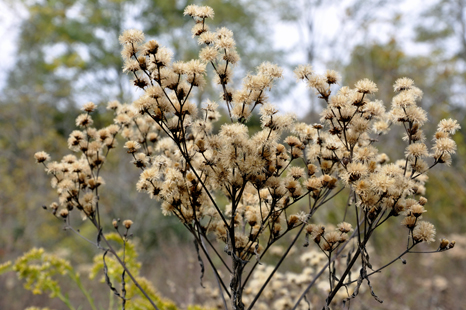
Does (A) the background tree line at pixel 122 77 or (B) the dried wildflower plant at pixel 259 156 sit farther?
(A) the background tree line at pixel 122 77

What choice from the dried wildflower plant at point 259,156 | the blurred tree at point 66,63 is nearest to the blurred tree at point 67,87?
the blurred tree at point 66,63

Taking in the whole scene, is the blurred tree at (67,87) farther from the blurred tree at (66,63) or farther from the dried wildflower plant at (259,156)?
the dried wildflower plant at (259,156)

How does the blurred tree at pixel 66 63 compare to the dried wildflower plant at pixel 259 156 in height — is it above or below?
above

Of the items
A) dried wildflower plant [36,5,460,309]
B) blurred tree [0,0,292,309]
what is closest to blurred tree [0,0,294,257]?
blurred tree [0,0,292,309]

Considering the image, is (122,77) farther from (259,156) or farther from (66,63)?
(259,156)

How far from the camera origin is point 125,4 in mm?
9297

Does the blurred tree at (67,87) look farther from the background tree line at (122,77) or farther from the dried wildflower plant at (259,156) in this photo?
the dried wildflower plant at (259,156)

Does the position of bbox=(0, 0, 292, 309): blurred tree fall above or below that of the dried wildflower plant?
above

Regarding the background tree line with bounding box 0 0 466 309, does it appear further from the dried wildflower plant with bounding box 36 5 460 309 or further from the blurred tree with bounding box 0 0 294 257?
the dried wildflower plant with bounding box 36 5 460 309

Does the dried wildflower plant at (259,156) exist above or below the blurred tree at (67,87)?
below

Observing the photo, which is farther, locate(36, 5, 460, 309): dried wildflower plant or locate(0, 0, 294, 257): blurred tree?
locate(0, 0, 294, 257): blurred tree

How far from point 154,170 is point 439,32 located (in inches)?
444

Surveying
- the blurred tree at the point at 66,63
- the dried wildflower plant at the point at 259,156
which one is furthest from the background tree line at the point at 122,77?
the dried wildflower plant at the point at 259,156

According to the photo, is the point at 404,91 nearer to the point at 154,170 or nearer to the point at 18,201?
the point at 154,170
